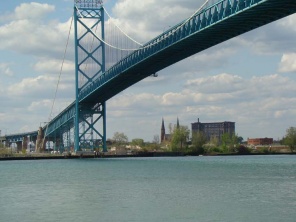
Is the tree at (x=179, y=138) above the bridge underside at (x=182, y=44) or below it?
below

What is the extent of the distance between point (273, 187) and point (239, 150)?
70127 mm

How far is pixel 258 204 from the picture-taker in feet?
63.5

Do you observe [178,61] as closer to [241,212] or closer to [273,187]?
[273,187]

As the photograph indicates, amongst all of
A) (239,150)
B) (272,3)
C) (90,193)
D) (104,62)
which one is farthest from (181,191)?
(239,150)

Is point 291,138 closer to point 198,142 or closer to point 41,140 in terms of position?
point 198,142

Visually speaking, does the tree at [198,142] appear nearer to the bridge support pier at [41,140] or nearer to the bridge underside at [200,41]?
the bridge support pier at [41,140]

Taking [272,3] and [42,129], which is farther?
[42,129]

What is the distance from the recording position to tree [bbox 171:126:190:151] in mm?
89438

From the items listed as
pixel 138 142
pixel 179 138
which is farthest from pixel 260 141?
pixel 179 138

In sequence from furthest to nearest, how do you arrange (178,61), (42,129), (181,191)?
(42,129) → (178,61) → (181,191)

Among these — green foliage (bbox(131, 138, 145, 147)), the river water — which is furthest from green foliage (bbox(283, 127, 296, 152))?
the river water

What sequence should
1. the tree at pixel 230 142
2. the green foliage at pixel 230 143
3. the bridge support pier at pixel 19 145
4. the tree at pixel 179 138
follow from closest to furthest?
the tree at pixel 179 138
the green foliage at pixel 230 143
the tree at pixel 230 142
the bridge support pier at pixel 19 145

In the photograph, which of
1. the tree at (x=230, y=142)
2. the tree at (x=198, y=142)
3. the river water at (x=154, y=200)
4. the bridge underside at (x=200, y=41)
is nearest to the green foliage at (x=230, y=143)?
the tree at (x=230, y=142)

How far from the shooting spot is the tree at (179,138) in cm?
8944
